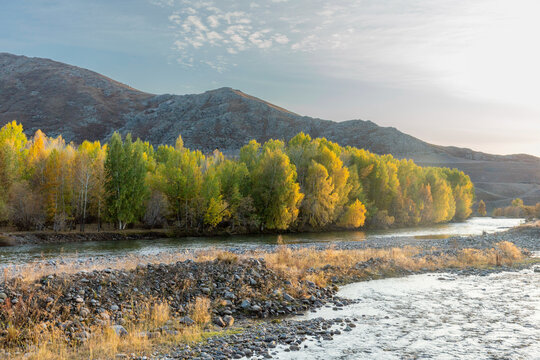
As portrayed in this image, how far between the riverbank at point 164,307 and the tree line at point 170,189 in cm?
4093

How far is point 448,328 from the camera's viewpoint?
1587 centimetres

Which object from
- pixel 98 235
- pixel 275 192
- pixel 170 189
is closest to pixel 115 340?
pixel 98 235

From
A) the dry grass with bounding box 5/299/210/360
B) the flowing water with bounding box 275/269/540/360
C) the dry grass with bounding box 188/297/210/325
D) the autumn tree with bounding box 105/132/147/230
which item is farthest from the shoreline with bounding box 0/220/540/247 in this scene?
the flowing water with bounding box 275/269/540/360

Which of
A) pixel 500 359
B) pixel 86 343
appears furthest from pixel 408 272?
pixel 86 343

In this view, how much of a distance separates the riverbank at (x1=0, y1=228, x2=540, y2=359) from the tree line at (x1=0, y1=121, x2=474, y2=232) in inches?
1611

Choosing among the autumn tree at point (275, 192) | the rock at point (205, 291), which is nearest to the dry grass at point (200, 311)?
the rock at point (205, 291)

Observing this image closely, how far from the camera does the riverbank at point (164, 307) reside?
40.0ft

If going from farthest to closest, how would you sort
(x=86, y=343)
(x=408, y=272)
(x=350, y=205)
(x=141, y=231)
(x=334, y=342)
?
(x=350, y=205)
(x=141, y=231)
(x=408, y=272)
(x=334, y=342)
(x=86, y=343)

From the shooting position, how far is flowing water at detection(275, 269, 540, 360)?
43.2ft

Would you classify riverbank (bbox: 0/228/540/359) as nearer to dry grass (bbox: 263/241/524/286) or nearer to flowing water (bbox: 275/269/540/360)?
dry grass (bbox: 263/241/524/286)

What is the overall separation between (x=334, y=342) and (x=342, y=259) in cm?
1587

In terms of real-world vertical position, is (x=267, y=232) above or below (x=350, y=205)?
below

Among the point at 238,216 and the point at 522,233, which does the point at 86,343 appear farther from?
the point at 522,233

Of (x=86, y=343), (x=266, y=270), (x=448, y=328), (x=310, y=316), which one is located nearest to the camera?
(x=86, y=343)
